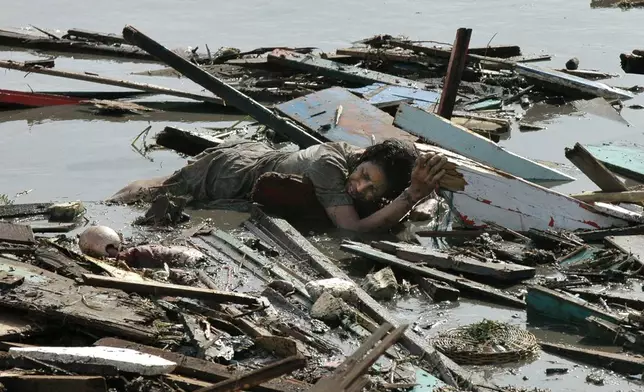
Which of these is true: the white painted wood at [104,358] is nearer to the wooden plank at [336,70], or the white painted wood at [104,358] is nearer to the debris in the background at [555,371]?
the debris in the background at [555,371]

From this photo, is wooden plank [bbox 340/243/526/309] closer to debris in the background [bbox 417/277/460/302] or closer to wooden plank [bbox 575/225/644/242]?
debris in the background [bbox 417/277/460/302]

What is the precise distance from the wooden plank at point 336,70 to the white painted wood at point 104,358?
31.2 ft

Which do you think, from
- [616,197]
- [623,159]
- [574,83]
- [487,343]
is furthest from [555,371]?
[574,83]

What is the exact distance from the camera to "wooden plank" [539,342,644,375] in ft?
24.4

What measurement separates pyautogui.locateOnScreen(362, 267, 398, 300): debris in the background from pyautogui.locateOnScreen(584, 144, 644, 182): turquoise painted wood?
4.24m

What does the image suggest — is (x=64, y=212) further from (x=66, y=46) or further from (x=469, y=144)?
(x=66, y=46)

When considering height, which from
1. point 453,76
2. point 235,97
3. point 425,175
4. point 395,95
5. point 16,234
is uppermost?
point 453,76

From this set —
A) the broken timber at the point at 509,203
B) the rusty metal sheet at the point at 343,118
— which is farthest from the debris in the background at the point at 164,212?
the rusty metal sheet at the point at 343,118

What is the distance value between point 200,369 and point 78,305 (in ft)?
3.59

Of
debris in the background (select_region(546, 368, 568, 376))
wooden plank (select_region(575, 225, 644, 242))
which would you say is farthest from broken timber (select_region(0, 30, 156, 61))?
debris in the background (select_region(546, 368, 568, 376))

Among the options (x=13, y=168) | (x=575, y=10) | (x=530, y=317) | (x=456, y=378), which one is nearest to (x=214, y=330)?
(x=456, y=378)

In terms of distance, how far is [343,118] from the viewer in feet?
42.7

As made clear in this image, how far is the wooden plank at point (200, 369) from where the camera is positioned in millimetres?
6562

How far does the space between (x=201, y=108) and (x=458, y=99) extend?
3.54m
